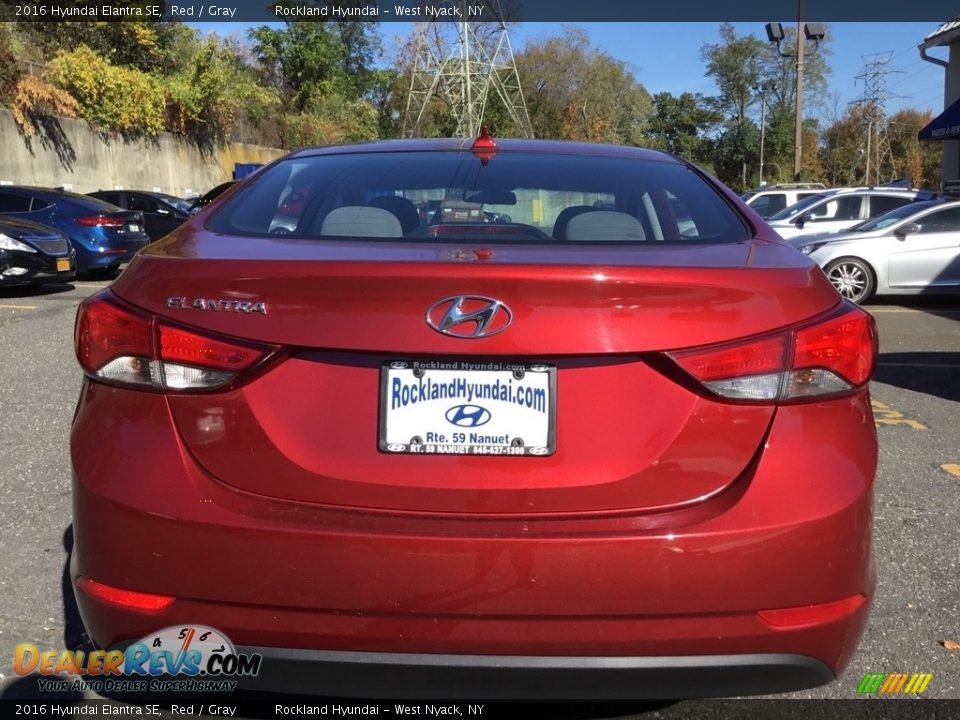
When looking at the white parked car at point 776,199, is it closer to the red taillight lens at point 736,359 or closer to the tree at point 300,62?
the red taillight lens at point 736,359

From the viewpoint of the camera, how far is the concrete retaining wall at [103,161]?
22.6 metres

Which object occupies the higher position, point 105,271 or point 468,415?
point 468,415

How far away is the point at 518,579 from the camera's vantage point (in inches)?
70.3

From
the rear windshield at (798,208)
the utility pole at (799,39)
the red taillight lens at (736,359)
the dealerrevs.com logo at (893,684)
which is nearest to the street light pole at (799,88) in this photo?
the utility pole at (799,39)

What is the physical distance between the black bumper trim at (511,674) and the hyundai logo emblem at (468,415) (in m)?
0.47

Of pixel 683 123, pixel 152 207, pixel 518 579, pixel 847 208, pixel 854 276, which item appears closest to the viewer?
pixel 518 579

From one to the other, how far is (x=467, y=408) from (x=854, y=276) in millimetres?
11029

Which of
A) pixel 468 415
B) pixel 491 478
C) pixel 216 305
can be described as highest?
pixel 216 305

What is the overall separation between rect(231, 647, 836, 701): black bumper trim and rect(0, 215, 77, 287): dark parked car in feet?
33.8

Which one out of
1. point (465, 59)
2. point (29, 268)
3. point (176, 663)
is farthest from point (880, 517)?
point (465, 59)

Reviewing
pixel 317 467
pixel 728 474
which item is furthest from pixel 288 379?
pixel 728 474

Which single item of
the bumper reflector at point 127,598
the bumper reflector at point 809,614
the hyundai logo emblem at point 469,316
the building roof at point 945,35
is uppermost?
the building roof at point 945,35

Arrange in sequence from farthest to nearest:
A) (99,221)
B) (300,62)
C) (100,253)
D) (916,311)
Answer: (300,62) → (99,221) → (100,253) → (916,311)

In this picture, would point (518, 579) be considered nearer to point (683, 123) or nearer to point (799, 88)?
point (799, 88)
